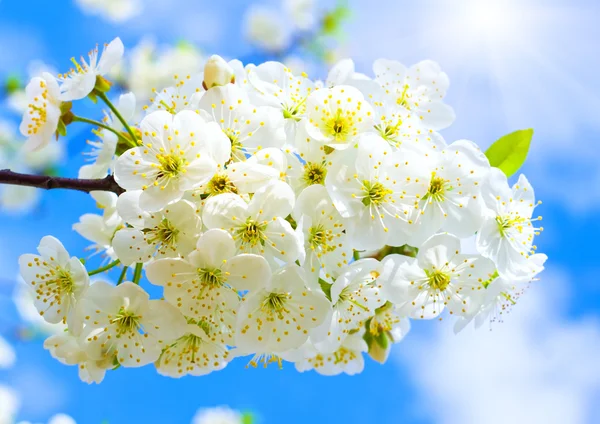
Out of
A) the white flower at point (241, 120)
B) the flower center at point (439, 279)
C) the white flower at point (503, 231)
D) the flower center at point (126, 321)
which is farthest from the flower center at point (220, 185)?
the white flower at point (503, 231)

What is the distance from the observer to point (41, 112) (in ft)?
6.37

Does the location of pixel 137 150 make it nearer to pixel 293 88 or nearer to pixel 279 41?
pixel 293 88

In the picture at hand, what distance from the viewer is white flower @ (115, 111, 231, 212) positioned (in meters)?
1.60

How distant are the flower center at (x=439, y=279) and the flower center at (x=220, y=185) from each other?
2.34 feet

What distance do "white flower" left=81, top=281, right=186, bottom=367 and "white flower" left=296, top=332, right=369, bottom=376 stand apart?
757mm

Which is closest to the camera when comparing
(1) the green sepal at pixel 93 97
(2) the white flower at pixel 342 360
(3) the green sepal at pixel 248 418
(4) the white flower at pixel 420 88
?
(1) the green sepal at pixel 93 97

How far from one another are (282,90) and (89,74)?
65 cm

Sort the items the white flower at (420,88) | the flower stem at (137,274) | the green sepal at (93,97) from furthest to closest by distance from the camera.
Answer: the white flower at (420,88), the green sepal at (93,97), the flower stem at (137,274)

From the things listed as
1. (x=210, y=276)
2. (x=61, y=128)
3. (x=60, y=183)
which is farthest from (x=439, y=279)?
(x=61, y=128)

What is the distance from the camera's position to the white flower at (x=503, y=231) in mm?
1897

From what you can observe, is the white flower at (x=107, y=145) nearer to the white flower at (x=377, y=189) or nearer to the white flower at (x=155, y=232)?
the white flower at (x=155, y=232)

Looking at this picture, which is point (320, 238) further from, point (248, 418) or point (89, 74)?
point (248, 418)

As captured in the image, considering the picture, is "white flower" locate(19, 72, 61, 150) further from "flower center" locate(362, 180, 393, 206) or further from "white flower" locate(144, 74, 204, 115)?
"flower center" locate(362, 180, 393, 206)

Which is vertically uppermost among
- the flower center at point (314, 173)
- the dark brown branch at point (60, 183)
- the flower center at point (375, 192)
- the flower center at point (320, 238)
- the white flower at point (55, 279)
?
the flower center at point (314, 173)
